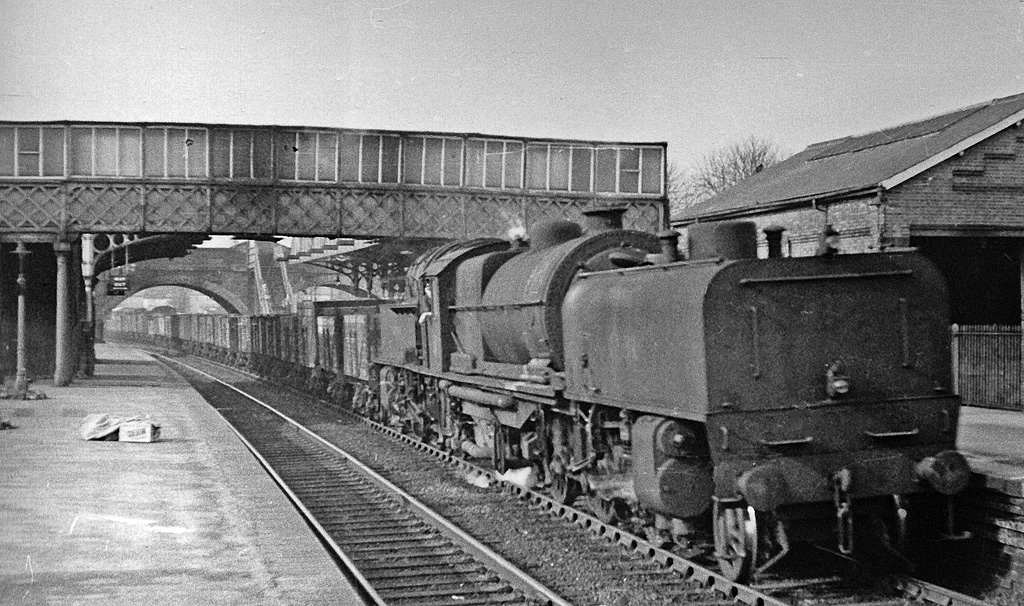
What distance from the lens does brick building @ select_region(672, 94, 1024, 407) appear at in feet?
63.6

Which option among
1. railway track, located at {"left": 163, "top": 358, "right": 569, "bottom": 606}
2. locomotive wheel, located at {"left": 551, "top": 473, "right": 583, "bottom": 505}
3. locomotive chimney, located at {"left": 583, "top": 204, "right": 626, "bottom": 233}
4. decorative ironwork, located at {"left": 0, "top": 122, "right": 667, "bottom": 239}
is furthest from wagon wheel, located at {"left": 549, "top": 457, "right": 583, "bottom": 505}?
decorative ironwork, located at {"left": 0, "top": 122, "right": 667, "bottom": 239}

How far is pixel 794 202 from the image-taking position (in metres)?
21.9

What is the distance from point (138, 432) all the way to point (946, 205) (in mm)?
14711

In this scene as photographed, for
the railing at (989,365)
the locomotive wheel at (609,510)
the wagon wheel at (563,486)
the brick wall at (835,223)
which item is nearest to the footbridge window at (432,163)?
the brick wall at (835,223)

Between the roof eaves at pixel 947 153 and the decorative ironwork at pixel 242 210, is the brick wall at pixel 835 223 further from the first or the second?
the decorative ironwork at pixel 242 210

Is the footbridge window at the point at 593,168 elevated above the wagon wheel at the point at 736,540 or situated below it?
above

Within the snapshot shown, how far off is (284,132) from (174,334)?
50770 millimetres

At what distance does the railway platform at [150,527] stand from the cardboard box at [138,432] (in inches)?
8.3

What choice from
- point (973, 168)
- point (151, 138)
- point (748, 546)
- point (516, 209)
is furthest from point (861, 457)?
point (151, 138)

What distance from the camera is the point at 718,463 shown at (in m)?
7.84

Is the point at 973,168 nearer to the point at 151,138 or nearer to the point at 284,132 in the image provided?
the point at 284,132

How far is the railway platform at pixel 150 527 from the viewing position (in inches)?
324

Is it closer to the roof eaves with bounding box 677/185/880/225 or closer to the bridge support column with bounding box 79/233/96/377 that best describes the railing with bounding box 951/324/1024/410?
the roof eaves with bounding box 677/185/880/225

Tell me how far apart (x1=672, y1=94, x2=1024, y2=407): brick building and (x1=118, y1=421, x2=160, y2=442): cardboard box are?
10.7 meters
